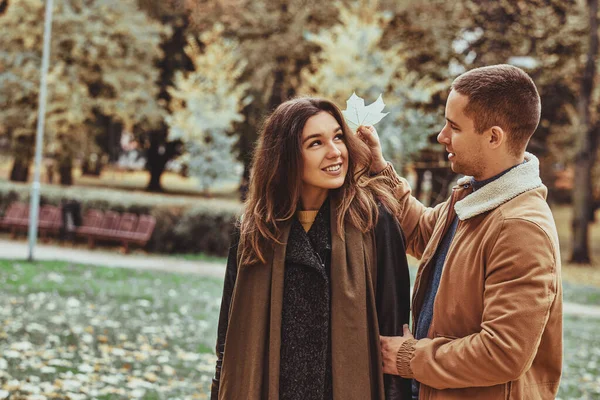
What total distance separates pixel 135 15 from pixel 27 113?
5.51m

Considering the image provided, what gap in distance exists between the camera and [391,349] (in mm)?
2643

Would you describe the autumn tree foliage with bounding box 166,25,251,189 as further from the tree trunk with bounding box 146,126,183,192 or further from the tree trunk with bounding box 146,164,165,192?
the tree trunk with bounding box 146,164,165,192

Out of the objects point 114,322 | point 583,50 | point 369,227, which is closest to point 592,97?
point 583,50

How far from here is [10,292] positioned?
10906 millimetres

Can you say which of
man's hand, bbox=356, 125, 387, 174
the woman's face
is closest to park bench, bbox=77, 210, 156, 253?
man's hand, bbox=356, 125, 387, 174

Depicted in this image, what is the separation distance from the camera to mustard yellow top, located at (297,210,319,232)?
2918 mm

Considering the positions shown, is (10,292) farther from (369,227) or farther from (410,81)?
(410,81)

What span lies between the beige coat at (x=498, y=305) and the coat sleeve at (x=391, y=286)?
0.53 feet

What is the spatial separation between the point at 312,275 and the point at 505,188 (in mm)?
809

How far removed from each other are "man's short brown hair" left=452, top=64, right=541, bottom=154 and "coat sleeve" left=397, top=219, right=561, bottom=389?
329 millimetres

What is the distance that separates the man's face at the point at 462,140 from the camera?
246 centimetres

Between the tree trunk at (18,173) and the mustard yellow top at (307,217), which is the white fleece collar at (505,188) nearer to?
the mustard yellow top at (307,217)

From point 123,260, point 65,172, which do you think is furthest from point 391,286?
point 65,172

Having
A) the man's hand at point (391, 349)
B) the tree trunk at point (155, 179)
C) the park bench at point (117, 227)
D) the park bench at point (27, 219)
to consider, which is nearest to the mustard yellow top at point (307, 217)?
the man's hand at point (391, 349)
